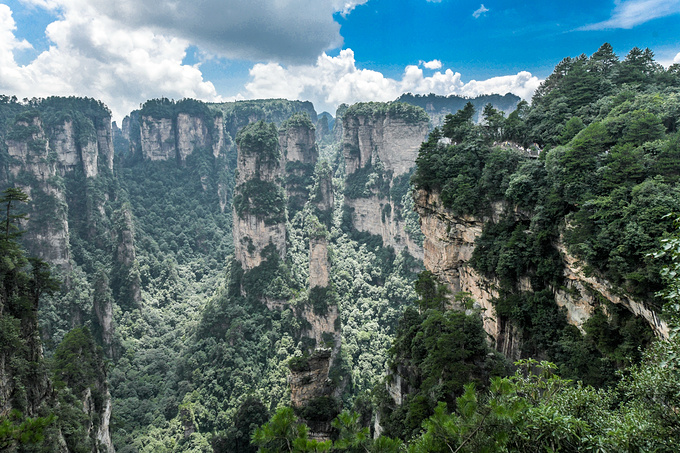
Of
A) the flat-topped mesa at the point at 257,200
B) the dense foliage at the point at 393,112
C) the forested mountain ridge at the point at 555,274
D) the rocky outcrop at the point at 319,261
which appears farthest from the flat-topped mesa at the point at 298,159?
the forested mountain ridge at the point at 555,274

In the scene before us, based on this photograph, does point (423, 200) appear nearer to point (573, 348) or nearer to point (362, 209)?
point (573, 348)

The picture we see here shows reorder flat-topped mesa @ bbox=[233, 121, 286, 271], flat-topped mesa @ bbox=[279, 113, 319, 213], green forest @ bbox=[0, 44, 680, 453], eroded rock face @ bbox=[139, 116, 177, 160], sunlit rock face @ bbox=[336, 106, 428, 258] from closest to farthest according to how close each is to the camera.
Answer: green forest @ bbox=[0, 44, 680, 453] < flat-topped mesa @ bbox=[233, 121, 286, 271] < sunlit rock face @ bbox=[336, 106, 428, 258] < flat-topped mesa @ bbox=[279, 113, 319, 213] < eroded rock face @ bbox=[139, 116, 177, 160]

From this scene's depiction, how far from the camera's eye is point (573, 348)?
14.2 meters

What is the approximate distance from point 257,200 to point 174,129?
4611cm

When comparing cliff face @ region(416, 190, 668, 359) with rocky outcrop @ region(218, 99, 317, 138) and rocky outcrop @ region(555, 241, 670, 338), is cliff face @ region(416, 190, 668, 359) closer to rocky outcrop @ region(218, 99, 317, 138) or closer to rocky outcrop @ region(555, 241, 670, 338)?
rocky outcrop @ region(555, 241, 670, 338)

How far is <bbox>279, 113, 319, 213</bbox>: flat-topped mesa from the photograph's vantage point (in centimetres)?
7312

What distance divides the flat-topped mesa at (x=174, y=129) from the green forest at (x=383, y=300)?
1029 cm

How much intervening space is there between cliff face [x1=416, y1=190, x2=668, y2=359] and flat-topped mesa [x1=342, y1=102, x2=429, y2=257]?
108ft

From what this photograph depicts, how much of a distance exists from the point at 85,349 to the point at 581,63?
4673cm

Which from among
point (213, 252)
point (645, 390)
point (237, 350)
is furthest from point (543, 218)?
point (213, 252)

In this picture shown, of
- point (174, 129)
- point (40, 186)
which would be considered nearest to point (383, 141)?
point (174, 129)

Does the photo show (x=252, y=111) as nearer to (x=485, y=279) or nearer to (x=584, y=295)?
(x=485, y=279)

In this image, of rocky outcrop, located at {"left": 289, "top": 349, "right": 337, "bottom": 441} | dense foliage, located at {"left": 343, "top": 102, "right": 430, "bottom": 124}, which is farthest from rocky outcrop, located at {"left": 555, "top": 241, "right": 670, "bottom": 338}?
dense foliage, located at {"left": 343, "top": 102, "right": 430, "bottom": 124}

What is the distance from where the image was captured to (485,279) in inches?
845
